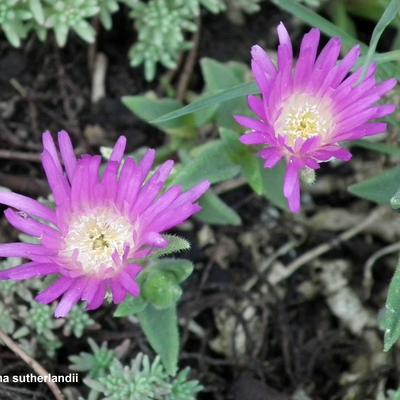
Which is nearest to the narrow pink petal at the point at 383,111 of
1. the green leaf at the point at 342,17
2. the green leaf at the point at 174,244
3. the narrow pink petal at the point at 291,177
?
the narrow pink petal at the point at 291,177

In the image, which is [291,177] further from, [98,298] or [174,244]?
[98,298]

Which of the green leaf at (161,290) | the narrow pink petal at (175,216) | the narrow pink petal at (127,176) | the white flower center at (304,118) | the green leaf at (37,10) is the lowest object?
the green leaf at (161,290)

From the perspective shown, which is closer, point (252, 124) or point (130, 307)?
point (252, 124)

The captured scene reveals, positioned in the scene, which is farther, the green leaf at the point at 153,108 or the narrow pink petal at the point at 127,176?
the green leaf at the point at 153,108

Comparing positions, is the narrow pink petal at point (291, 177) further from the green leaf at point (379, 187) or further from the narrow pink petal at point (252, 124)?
the green leaf at point (379, 187)

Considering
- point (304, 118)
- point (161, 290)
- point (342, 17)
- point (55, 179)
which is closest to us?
point (55, 179)

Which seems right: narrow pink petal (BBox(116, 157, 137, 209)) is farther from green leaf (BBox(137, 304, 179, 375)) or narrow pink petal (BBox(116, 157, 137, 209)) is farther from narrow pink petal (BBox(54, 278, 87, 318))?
green leaf (BBox(137, 304, 179, 375))

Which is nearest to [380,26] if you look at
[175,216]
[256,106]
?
[256,106]
